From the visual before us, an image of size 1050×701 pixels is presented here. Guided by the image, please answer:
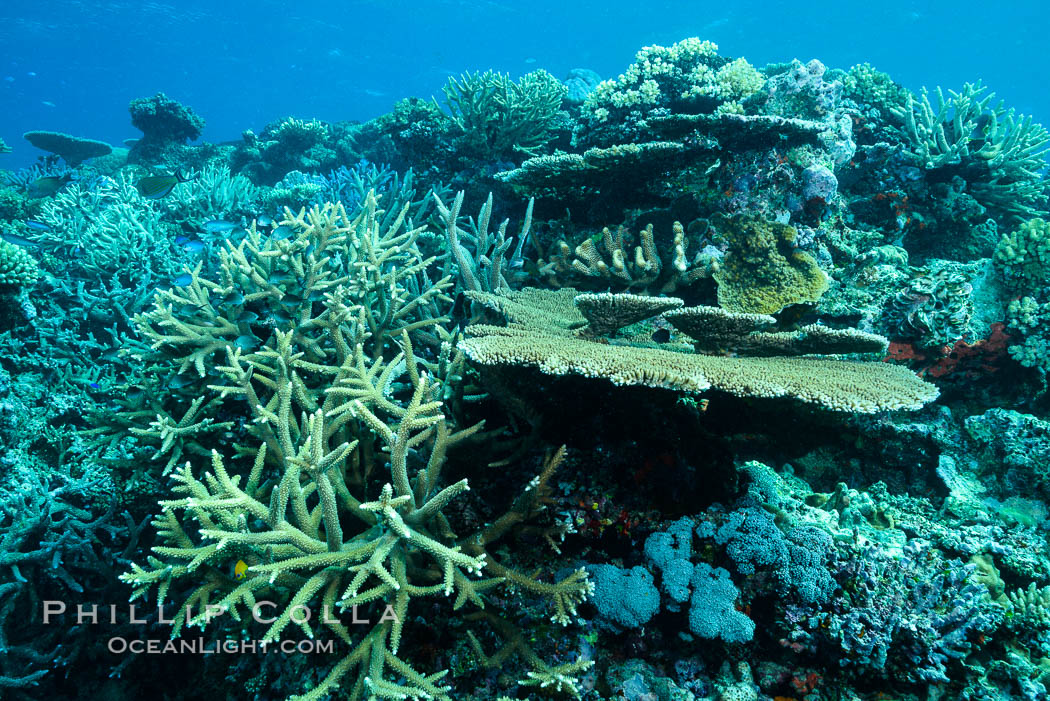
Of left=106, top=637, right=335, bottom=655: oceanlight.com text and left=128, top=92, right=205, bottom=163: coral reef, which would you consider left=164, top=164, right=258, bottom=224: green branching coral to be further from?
left=128, top=92, right=205, bottom=163: coral reef

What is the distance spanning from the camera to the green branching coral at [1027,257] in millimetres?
3711

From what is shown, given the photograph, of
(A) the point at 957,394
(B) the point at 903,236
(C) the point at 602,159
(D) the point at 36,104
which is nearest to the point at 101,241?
(C) the point at 602,159

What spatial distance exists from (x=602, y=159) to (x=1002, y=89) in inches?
4131

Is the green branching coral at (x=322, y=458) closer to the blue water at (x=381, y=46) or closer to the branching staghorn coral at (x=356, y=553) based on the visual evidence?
the branching staghorn coral at (x=356, y=553)

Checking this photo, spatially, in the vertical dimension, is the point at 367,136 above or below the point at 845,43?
below

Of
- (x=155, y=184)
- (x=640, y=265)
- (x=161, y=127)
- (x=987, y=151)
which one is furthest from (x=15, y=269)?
(x=161, y=127)

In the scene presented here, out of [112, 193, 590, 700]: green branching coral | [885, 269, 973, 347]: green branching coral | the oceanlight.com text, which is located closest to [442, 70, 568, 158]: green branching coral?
[112, 193, 590, 700]: green branching coral

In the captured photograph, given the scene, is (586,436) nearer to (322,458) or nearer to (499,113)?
(322,458)

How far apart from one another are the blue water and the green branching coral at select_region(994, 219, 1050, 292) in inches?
2872

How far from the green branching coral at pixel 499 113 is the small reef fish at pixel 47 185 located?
8682 mm

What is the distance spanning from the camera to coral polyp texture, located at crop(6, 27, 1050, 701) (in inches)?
81.9

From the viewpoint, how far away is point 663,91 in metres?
Result: 6.00

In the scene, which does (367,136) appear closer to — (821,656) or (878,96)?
(878,96)

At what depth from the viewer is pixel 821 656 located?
7.09 feet
